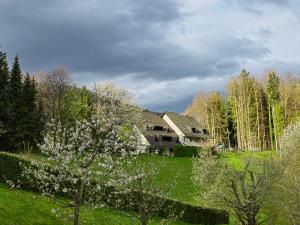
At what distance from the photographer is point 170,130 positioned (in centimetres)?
11469

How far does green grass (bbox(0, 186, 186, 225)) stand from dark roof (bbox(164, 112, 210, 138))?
83.7m

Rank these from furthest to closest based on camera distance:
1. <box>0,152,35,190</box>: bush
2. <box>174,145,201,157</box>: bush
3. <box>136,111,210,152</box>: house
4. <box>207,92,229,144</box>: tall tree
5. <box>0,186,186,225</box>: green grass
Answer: <box>207,92,229,144</box>: tall tree < <box>136,111,210,152</box>: house < <box>174,145,201,157</box>: bush < <box>0,152,35,190</box>: bush < <box>0,186,186,225</box>: green grass

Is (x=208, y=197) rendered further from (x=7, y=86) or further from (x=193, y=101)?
(x=193, y=101)

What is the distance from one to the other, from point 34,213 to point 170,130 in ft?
292

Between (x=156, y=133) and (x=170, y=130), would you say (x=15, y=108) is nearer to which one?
(x=156, y=133)

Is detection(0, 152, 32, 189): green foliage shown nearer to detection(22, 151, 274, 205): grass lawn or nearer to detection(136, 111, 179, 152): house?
detection(22, 151, 274, 205): grass lawn

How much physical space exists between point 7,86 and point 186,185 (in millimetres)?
32064

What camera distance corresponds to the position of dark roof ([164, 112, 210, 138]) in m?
116

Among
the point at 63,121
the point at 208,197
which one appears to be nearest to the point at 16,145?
the point at 63,121

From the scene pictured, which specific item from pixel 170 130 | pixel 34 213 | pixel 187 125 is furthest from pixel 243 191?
pixel 187 125

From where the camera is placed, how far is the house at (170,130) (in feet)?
345

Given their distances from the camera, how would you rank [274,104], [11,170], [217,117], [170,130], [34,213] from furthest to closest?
1. [217,117]
2. [170,130]
3. [274,104]
4. [11,170]
5. [34,213]

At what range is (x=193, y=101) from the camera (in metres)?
137

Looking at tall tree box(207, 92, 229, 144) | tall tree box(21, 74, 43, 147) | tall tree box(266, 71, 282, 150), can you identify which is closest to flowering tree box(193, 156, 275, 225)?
tall tree box(21, 74, 43, 147)
